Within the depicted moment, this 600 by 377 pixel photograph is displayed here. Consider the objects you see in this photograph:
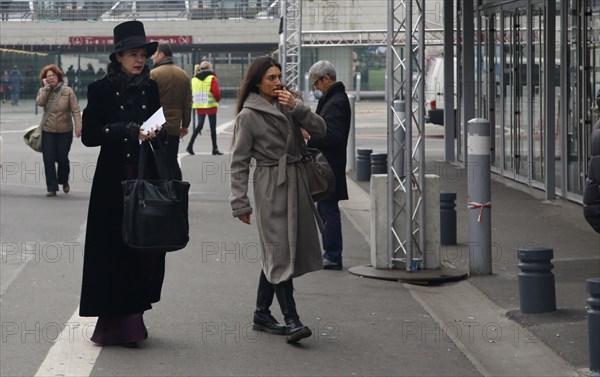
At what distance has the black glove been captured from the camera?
25.3ft

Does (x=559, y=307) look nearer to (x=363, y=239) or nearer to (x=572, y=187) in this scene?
(x=363, y=239)

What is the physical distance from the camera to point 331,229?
1095cm

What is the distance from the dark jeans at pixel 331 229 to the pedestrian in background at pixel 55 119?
651cm

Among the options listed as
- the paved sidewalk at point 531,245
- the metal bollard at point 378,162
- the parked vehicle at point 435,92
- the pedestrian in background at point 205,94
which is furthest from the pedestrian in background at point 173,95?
the parked vehicle at point 435,92

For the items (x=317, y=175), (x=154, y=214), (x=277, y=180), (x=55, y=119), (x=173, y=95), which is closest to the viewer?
(x=154, y=214)

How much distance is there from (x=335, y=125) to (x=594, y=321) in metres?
4.56

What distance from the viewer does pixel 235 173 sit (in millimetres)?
8031

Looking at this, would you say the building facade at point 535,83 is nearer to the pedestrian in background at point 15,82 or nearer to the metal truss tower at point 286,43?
the metal truss tower at point 286,43

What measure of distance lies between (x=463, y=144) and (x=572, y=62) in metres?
6.18

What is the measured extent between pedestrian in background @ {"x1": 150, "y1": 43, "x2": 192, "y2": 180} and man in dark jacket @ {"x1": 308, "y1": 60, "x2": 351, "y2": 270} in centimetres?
338

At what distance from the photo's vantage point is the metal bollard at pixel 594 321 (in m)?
6.45

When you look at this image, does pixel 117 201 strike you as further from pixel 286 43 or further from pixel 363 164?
pixel 286 43

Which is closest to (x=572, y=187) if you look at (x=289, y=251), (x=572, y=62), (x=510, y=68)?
(x=572, y=62)

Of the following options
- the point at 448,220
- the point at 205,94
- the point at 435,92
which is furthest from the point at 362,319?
the point at 435,92
